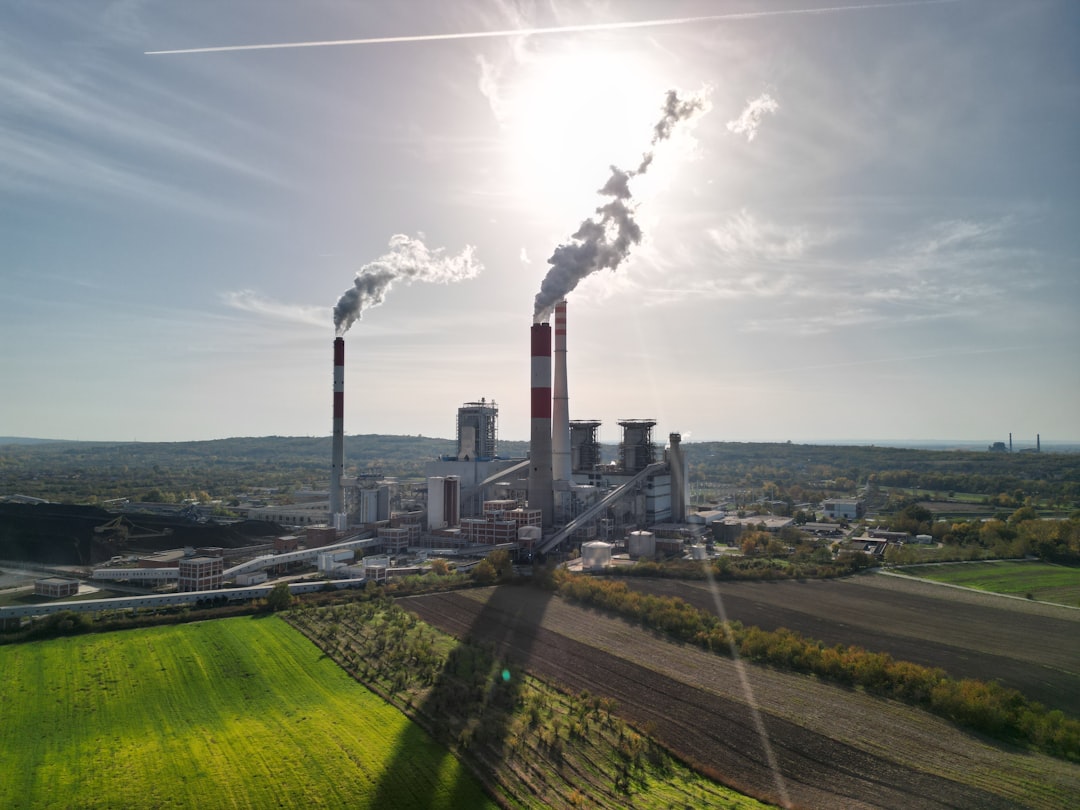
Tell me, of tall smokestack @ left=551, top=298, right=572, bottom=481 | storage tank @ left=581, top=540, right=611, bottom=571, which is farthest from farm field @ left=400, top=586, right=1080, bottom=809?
tall smokestack @ left=551, top=298, right=572, bottom=481

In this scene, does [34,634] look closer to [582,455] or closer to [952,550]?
[582,455]

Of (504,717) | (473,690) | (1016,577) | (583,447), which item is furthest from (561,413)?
(504,717)

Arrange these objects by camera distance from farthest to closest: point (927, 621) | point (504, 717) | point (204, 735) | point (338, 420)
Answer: point (338, 420)
point (927, 621)
point (504, 717)
point (204, 735)

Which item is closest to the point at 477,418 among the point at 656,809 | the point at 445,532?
the point at 445,532

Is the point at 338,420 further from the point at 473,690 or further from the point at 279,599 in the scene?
the point at 473,690

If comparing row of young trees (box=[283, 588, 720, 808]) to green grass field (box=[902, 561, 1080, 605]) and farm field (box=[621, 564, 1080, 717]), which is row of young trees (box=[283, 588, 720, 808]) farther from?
green grass field (box=[902, 561, 1080, 605])

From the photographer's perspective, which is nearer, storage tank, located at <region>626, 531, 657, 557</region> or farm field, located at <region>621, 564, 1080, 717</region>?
farm field, located at <region>621, 564, 1080, 717</region>

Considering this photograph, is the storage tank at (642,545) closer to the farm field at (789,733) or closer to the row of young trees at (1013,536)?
the farm field at (789,733)
